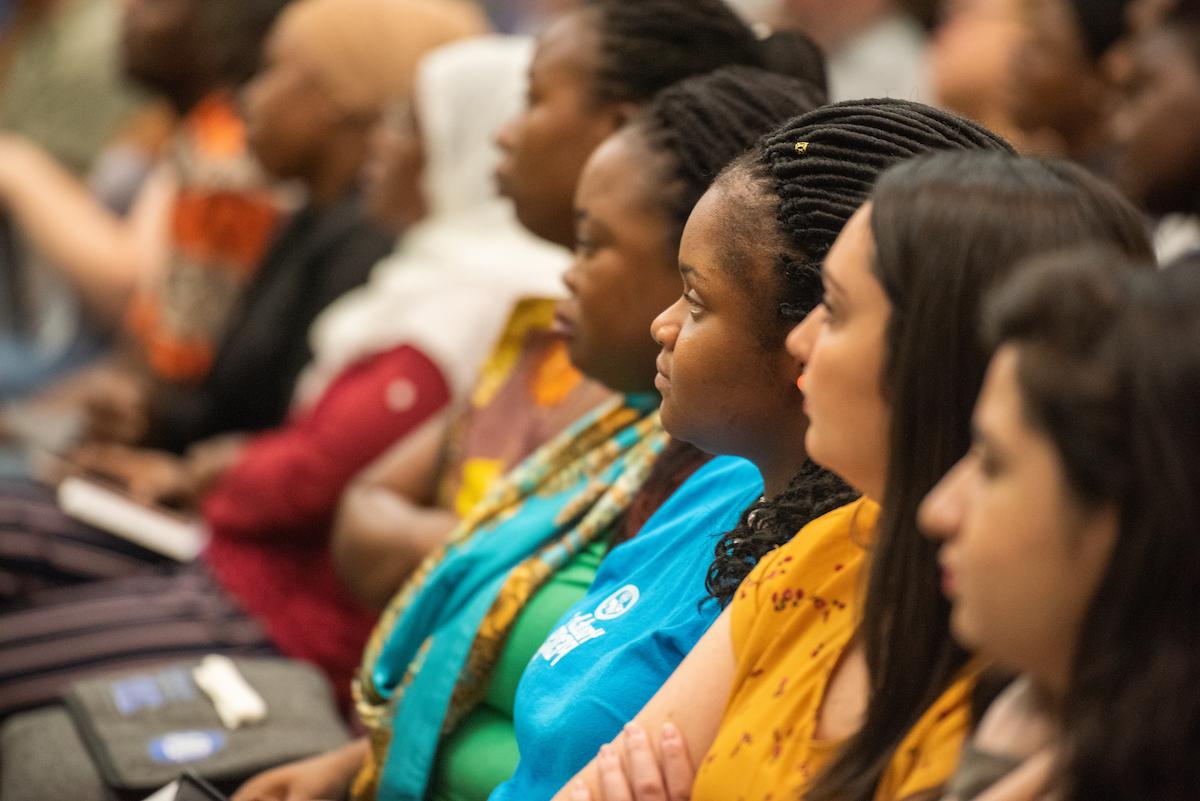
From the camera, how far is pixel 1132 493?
3.20 ft

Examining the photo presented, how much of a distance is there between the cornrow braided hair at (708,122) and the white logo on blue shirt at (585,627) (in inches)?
18.3

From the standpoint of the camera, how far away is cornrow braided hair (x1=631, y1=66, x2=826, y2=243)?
1917 millimetres

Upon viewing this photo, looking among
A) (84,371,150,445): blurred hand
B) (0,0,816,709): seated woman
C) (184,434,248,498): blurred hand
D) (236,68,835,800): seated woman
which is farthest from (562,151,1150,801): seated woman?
(84,371,150,445): blurred hand

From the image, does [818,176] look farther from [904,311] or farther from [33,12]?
[33,12]

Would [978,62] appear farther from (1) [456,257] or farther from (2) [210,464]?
(2) [210,464]

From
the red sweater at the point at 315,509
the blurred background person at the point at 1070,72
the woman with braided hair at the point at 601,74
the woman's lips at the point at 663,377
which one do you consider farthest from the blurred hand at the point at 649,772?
the blurred background person at the point at 1070,72

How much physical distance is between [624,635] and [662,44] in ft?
3.28

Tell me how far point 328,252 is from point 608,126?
4.82ft

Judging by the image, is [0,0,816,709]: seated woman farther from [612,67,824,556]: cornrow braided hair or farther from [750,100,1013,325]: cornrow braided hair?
[750,100,1013,325]: cornrow braided hair

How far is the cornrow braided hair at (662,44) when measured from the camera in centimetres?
229

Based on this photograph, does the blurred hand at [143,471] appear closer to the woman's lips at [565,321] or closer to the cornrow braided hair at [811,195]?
the woman's lips at [565,321]

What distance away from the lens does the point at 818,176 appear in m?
1.51

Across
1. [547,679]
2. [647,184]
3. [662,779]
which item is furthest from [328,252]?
[662,779]

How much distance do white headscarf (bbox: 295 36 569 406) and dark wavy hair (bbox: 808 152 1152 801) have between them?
1723 mm
